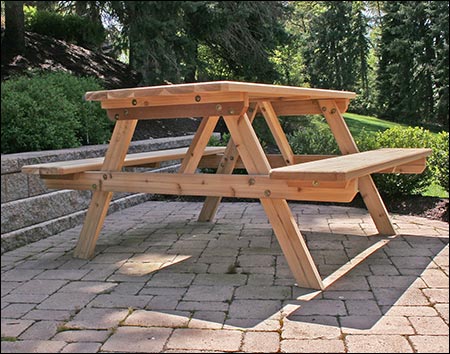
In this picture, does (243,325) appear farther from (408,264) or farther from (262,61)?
(262,61)

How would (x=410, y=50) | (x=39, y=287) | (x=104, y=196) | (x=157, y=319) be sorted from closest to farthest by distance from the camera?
(x=410, y=50) → (x=157, y=319) → (x=39, y=287) → (x=104, y=196)

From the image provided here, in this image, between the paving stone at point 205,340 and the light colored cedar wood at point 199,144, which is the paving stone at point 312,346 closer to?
the paving stone at point 205,340

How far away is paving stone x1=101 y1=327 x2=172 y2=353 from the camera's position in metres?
2.36

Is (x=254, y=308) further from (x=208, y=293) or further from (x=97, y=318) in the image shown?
(x=97, y=318)

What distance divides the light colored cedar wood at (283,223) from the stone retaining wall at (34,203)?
69.9 inches

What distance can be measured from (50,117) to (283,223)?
3.05 metres

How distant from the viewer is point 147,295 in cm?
311

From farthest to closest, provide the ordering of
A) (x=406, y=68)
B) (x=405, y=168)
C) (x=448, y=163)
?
(x=448, y=163), (x=405, y=168), (x=406, y=68)

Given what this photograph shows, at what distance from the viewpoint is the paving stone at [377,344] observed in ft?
7.59

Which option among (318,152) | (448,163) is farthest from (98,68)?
(448,163)

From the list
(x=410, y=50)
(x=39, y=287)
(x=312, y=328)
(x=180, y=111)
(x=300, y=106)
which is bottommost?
(x=39, y=287)

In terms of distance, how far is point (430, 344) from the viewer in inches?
92.8

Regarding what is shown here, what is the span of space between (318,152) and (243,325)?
4568 mm

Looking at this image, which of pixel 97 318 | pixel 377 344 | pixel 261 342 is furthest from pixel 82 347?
pixel 377 344
